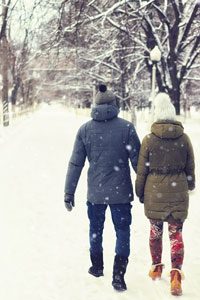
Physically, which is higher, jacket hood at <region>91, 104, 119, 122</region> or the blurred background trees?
the blurred background trees

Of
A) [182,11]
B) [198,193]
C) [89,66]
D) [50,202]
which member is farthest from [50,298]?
[89,66]

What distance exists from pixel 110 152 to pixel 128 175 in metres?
0.27

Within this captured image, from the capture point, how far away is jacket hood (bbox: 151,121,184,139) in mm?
4488

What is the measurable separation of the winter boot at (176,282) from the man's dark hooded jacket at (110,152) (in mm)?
745

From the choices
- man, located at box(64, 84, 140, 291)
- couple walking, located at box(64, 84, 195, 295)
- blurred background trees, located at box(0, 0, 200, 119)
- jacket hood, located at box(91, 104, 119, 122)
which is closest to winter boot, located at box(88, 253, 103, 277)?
couple walking, located at box(64, 84, 195, 295)

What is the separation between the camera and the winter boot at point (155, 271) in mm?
4887

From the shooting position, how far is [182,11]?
66.0 ft

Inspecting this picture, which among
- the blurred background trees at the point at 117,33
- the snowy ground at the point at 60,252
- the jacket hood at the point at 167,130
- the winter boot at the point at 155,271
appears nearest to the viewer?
the jacket hood at the point at 167,130

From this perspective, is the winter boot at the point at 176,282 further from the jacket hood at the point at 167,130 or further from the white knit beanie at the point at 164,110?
the white knit beanie at the point at 164,110

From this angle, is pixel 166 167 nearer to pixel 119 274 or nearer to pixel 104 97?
pixel 104 97

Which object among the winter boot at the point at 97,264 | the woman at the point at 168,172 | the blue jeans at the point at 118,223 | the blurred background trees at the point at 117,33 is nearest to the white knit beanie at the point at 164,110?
the woman at the point at 168,172

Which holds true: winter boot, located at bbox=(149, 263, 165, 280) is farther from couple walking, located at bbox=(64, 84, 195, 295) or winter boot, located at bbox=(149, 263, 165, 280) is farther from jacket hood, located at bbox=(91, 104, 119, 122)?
jacket hood, located at bbox=(91, 104, 119, 122)

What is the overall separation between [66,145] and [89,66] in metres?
15.0

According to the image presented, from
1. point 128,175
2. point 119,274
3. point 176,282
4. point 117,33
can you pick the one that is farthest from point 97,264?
point 117,33
